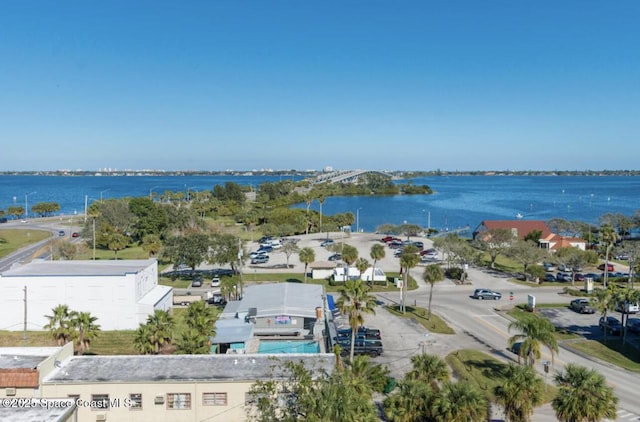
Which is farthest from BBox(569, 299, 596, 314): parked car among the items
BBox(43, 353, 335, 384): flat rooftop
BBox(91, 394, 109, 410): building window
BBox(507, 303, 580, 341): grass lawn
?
BBox(91, 394, 109, 410): building window

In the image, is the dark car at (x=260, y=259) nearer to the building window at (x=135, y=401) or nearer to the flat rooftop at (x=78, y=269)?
the flat rooftop at (x=78, y=269)

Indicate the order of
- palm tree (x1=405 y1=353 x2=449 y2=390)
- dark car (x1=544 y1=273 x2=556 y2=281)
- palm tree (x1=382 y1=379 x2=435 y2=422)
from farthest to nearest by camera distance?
dark car (x1=544 y1=273 x2=556 y2=281), palm tree (x1=405 y1=353 x2=449 y2=390), palm tree (x1=382 y1=379 x2=435 y2=422)

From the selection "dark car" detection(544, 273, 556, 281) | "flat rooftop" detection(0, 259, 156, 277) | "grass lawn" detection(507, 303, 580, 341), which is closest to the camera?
"grass lawn" detection(507, 303, 580, 341)

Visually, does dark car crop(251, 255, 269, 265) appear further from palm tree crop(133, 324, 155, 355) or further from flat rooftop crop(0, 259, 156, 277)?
palm tree crop(133, 324, 155, 355)

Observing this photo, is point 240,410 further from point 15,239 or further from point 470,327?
point 15,239

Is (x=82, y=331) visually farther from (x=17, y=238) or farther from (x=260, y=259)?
(x=17, y=238)

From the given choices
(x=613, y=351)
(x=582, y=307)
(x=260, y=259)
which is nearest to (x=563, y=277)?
(x=582, y=307)

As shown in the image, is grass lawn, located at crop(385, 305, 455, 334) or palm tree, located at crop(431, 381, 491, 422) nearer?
palm tree, located at crop(431, 381, 491, 422)
